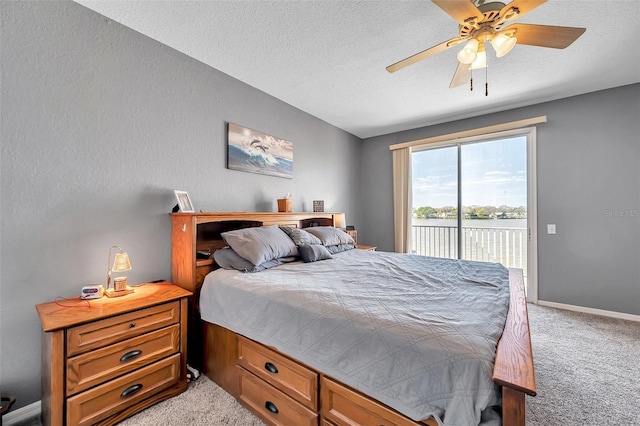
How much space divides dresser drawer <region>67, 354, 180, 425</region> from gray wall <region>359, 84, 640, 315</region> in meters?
4.25

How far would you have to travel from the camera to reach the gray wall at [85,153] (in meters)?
1.52

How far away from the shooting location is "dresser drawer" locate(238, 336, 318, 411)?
130 cm

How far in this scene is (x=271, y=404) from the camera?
4.84ft

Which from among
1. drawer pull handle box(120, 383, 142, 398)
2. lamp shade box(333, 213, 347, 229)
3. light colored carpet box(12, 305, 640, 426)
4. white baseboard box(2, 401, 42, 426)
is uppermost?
lamp shade box(333, 213, 347, 229)

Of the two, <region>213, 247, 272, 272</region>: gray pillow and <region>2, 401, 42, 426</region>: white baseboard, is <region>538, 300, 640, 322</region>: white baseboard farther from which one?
<region>2, 401, 42, 426</region>: white baseboard

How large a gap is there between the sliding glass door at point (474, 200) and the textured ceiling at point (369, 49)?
746 millimetres

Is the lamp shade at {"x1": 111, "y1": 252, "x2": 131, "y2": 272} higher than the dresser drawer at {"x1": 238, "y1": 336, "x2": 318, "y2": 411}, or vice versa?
the lamp shade at {"x1": 111, "y1": 252, "x2": 131, "y2": 272}

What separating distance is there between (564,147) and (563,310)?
2.02m

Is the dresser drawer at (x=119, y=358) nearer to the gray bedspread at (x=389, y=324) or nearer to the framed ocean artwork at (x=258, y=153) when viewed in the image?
the gray bedspread at (x=389, y=324)

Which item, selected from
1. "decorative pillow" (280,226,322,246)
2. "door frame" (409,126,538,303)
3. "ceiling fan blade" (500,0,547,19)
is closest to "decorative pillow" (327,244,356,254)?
"decorative pillow" (280,226,322,246)

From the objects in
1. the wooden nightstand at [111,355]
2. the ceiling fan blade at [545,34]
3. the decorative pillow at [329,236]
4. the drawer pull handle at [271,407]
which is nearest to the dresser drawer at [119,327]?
the wooden nightstand at [111,355]

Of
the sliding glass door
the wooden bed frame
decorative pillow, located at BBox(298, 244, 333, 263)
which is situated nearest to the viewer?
the wooden bed frame

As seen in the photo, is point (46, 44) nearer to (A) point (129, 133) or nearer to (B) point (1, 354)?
(A) point (129, 133)

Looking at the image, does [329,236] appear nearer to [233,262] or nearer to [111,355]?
[233,262]
